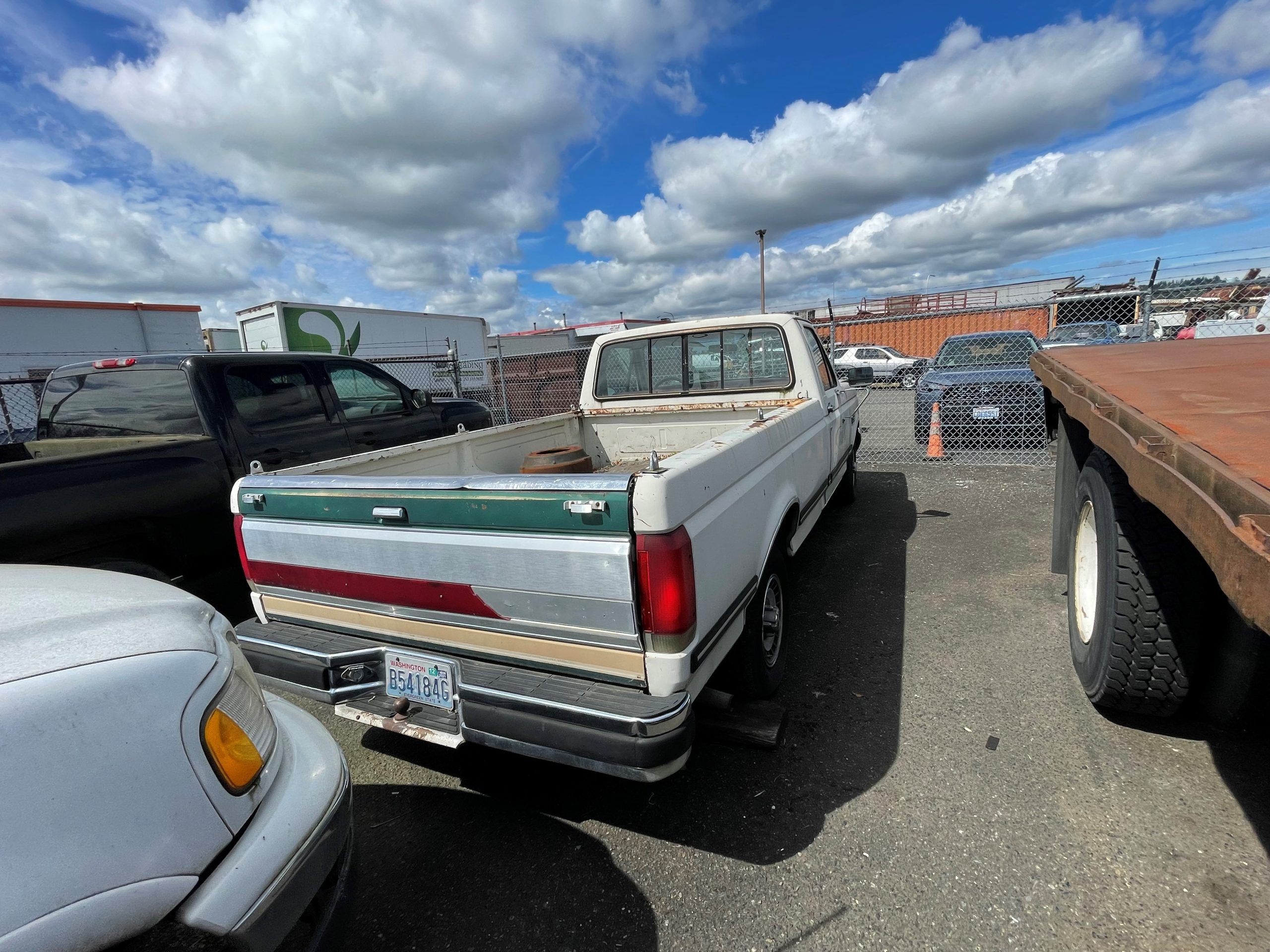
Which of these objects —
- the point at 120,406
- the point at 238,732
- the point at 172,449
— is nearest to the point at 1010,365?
the point at 172,449

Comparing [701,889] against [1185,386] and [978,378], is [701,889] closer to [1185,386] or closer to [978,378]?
[1185,386]

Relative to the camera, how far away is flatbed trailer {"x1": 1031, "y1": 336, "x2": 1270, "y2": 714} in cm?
130

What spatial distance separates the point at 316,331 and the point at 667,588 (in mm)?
16984

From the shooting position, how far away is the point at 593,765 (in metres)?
1.88

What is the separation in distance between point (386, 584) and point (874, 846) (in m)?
1.99

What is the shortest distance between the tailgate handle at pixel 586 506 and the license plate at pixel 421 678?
0.77m

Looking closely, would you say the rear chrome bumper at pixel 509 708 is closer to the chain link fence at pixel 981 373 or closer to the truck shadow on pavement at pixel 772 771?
the truck shadow on pavement at pixel 772 771

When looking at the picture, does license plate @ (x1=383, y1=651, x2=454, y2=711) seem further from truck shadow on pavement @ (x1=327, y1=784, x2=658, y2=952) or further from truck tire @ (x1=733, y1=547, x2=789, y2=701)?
truck tire @ (x1=733, y1=547, x2=789, y2=701)

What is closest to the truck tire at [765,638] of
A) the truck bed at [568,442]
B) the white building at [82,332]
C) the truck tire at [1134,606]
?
the truck bed at [568,442]

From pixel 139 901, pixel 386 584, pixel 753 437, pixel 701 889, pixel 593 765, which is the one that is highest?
pixel 753 437

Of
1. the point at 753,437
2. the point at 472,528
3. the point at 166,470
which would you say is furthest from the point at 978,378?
the point at 166,470

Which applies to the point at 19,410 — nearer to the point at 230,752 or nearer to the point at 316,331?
the point at 316,331

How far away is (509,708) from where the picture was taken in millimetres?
2004

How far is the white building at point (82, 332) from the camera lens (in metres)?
17.5
